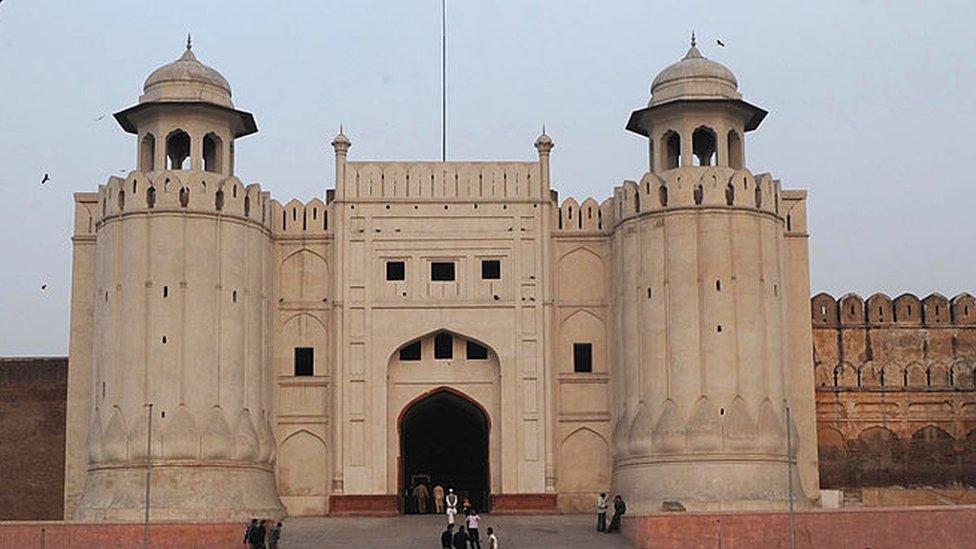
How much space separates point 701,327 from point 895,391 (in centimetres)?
720

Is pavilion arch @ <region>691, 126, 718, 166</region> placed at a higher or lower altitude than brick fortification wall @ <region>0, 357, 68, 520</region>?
higher

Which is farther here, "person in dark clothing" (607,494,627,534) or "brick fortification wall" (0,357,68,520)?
"brick fortification wall" (0,357,68,520)

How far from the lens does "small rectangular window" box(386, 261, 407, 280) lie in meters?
35.2

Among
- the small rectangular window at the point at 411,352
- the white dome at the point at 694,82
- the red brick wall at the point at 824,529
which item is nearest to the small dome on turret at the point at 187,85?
the small rectangular window at the point at 411,352

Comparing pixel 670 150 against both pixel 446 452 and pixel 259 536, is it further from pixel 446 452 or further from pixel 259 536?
pixel 259 536

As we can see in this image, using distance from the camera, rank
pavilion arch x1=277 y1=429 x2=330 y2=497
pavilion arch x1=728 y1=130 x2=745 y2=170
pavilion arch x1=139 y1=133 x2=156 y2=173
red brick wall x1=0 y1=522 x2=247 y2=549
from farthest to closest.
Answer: pavilion arch x1=728 y1=130 x2=745 y2=170, pavilion arch x1=139 y1=133 x2=156 y2=173, pavilion arch x1=277 y1=429 x2=330 y2=497, red brick wall x1=0 y1=522 x2=247 y2=549

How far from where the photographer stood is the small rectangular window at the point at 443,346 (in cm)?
3538

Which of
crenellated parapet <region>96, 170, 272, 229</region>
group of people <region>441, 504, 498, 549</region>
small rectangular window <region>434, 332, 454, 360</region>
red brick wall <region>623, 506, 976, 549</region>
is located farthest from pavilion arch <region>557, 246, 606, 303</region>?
red brick wall <region>623, 506, 976, 549</region>

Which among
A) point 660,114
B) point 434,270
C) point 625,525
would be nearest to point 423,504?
point 434,270

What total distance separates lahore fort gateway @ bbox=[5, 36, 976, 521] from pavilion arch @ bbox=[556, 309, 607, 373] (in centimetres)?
5

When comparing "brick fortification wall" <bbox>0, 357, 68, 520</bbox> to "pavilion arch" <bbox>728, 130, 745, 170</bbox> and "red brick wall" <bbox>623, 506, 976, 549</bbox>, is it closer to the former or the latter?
"red brick wall" <bbox>623, 506, 976, 549</bbox>

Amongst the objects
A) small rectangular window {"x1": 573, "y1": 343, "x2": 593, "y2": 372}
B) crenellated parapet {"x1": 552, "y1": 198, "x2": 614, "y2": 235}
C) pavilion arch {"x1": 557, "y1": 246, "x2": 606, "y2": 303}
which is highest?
crenellated parapet {"x1": 552, "y1": 198, "x2": 614, "y2": 235}

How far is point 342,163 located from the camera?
117 feet

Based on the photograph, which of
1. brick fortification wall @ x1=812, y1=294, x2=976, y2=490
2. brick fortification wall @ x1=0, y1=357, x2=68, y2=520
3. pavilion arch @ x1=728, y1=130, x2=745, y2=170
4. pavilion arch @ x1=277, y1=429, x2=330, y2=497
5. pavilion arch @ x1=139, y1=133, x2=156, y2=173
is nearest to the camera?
pavilion arch @ x1=277, y1=429, x2=330, y2=497
